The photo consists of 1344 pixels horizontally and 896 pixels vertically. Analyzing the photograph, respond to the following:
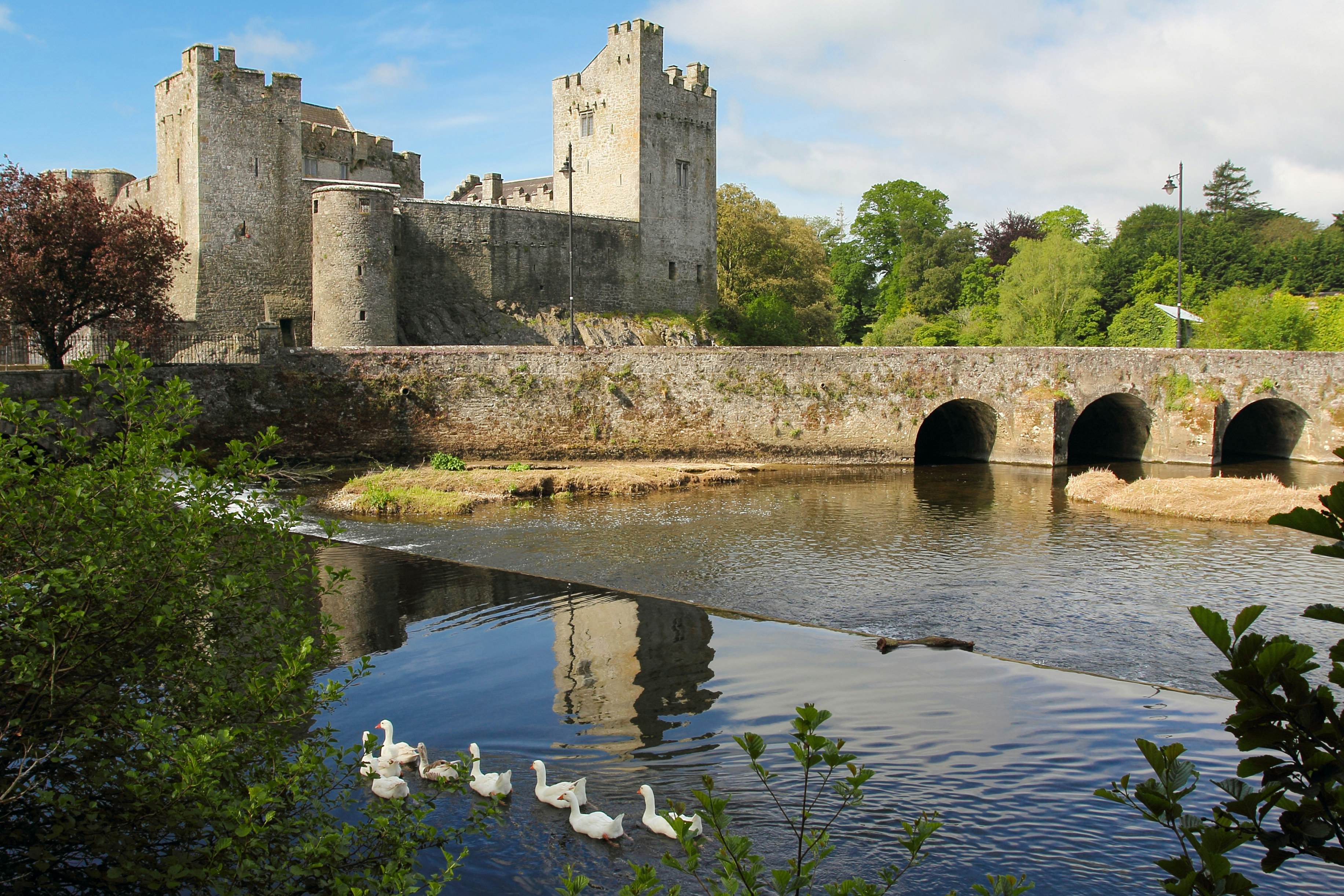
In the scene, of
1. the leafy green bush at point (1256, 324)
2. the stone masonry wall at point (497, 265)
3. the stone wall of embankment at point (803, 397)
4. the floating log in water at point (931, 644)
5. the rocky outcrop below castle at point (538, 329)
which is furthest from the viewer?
the leafy green bush at point (1256, 324)

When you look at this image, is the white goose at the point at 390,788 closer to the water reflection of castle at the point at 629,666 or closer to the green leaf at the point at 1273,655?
the water reflection of castle at the point at 629,666

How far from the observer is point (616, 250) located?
4388 cm

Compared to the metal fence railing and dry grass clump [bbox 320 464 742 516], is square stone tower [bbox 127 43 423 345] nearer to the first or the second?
the metal fence railing

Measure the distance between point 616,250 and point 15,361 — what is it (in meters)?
23.1

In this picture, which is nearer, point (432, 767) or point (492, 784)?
point (492, 784)

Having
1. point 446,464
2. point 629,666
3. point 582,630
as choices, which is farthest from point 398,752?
point 446,464

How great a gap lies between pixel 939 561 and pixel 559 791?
435 inches

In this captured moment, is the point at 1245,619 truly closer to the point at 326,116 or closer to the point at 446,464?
the point at 446,464

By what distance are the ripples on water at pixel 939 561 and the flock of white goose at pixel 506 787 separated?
622cm

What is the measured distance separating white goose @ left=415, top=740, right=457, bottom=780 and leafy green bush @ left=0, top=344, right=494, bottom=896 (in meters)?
1.34

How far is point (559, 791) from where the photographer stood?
8.11 meters

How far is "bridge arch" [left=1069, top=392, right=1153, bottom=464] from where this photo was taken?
31.7 metres

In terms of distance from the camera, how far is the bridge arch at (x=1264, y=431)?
32562 mm

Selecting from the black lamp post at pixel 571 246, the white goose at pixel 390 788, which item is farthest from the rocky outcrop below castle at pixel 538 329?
the white goose at pixel 390 788
